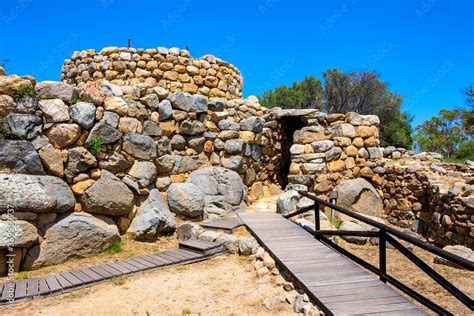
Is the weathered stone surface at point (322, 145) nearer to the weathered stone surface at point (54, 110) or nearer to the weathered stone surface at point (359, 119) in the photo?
the weathered stone surface at point (359, 119)

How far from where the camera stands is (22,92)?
19.6 feet

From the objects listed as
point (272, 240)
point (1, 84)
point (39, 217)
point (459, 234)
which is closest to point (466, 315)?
point (272, 240)

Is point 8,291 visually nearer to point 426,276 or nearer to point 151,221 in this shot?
point 151,221

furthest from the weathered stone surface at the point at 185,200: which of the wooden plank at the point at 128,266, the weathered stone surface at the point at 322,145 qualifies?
the weathered stone surface at the point at 322,145

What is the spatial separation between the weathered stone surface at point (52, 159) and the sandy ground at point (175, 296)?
2.23 m

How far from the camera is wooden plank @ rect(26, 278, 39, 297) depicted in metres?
4.57

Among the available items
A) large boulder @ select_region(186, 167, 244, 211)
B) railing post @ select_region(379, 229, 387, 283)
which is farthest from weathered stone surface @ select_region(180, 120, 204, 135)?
railing post @ select_region(379, 229, 387, 283)

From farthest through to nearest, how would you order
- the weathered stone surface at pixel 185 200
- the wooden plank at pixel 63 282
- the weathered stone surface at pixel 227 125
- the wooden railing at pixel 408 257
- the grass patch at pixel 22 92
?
the weathered stone surface at pixel 227 125 → the weathered stone surface at pixel 185 200 → the grass patch at pixel 22 92 → the wooden plank at pixel 63 282 → the wooden railing at pixel 408 257

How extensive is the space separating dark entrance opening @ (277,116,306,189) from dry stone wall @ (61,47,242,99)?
244 centimetres

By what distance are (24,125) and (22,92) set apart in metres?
0.56

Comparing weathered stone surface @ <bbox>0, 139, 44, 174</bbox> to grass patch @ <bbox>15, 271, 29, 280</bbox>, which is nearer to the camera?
grass patch @ <bbox>15, 271, 29, 280</bbox>

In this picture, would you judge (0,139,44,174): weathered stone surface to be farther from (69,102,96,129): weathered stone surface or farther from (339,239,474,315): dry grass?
(339,239,474,315): dry grass

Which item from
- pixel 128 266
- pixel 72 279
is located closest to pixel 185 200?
pixel 128 266

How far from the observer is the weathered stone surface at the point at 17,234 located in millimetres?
5199
